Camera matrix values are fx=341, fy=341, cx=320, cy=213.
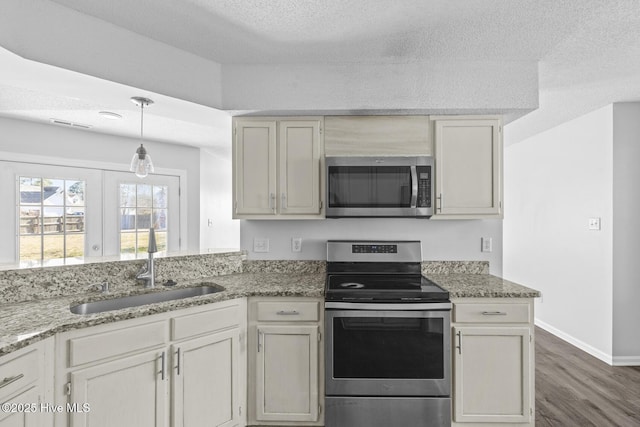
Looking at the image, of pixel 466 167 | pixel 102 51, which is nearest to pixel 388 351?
pixel 466 167

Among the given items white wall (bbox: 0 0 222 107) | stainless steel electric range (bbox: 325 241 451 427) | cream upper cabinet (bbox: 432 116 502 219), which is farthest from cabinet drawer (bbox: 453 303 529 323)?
white wall (bbox: 0 0 222 107)

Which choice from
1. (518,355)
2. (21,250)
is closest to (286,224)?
(518,355)

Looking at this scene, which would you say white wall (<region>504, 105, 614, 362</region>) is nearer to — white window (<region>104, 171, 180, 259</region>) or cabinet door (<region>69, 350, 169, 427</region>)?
cabinet door (<region>69, 350, 169, 427</region>)

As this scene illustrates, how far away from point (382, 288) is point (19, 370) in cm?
182

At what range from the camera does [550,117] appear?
3.52m

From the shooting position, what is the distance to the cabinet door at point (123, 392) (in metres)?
1.51

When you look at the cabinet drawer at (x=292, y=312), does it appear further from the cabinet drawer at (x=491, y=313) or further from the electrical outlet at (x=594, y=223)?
the electrical outlet at (x=594, y=223)

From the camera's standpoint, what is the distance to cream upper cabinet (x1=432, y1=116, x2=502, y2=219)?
2.47 metres

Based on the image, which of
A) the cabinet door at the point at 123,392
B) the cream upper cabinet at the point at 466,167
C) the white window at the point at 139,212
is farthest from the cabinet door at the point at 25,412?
the white window at the point at 139,212

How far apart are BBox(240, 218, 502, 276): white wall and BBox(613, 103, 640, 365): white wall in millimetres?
1328

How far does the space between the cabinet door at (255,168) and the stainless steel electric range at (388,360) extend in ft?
3.02

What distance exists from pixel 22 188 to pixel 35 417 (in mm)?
3141

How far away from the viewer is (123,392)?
162cm

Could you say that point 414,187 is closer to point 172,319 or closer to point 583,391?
point 172,319
